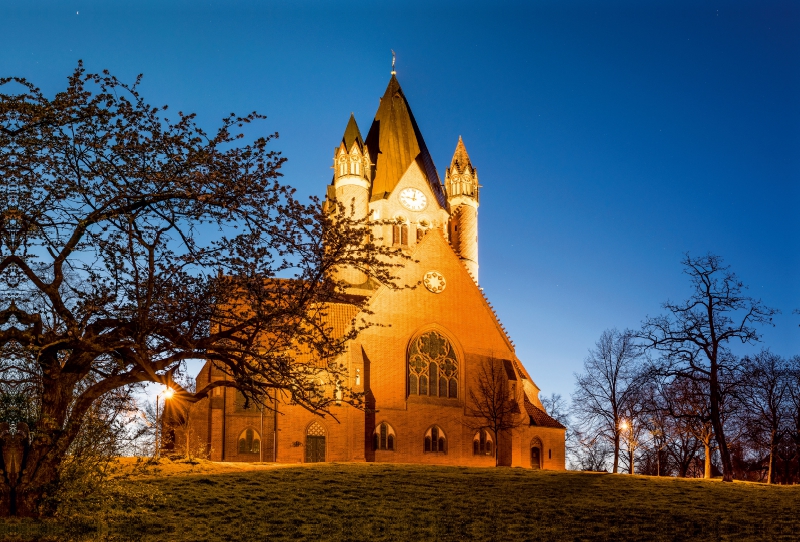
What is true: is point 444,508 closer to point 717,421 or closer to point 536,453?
point 717,421

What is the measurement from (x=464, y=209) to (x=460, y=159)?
197 inches

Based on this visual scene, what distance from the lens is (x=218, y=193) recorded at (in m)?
16.0

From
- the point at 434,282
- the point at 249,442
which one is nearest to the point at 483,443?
the point at 434,282

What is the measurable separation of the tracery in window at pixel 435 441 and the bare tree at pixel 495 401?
70.3 inches

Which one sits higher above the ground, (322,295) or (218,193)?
(218,193)

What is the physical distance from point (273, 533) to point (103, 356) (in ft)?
20.5

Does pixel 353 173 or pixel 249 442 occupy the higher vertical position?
pixel 353 173

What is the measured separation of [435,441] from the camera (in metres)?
48.8

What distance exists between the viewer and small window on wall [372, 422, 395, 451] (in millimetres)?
47594

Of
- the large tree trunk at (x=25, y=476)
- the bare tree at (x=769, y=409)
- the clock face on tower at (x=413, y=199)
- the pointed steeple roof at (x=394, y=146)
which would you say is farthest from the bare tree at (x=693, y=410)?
the large tree trunk at (x=25, y=476)

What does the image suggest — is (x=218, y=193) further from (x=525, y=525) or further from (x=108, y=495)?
(x=525, y=525)

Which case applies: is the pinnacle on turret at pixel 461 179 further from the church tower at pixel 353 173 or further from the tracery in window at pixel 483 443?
the tracery in window at pixel 483 443

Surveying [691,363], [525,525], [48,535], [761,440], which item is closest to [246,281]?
[48,535]

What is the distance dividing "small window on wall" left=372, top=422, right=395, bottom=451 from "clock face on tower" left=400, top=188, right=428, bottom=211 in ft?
68.5
